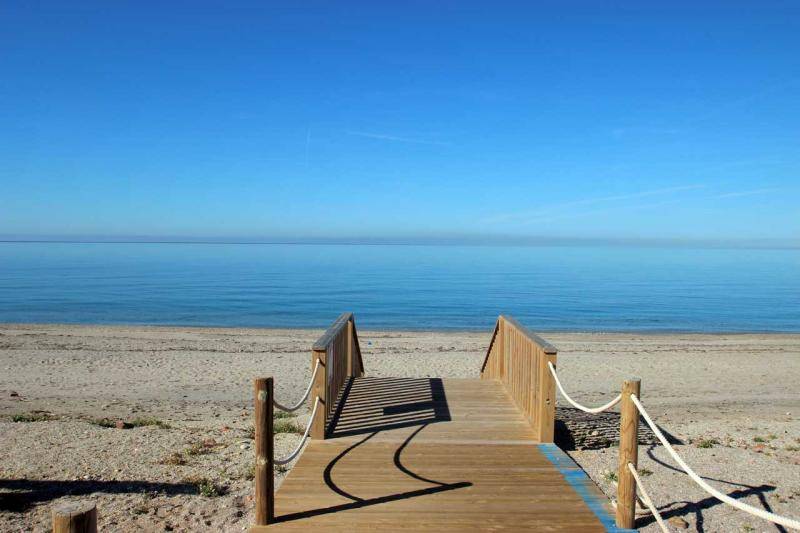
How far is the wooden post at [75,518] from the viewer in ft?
6.73

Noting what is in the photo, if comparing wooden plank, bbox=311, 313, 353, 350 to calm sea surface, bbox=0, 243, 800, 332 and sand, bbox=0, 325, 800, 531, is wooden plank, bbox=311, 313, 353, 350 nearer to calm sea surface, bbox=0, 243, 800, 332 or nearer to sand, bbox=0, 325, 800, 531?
sand, bbox=0, 325, 800, 531

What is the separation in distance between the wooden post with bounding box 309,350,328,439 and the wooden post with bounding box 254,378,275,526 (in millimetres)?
1788

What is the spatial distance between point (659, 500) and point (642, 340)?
70.5ft

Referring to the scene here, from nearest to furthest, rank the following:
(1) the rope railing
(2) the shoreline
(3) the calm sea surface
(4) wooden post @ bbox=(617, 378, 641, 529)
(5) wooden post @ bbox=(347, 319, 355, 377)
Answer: (1) the rope railing
(4) wooden post @ bbox=(617, 378, 641, 529)
(5) wooden post @ bbox=(347, 319, 355, 377)
(2) the shoreline
(3) the calm sea surface

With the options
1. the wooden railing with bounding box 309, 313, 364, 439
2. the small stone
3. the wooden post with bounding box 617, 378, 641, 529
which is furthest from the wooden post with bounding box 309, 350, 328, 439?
the small stone

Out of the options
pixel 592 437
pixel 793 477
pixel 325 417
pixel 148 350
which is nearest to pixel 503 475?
pixel 325 417

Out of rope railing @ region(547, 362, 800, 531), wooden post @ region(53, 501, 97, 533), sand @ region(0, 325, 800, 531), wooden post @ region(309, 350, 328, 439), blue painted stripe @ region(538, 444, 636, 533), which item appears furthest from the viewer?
wooden post @ region(309, 350, 328, 439)

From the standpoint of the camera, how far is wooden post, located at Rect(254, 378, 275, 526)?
14.4 ft

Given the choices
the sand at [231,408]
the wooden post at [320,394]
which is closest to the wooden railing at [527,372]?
the sand at [231,408]

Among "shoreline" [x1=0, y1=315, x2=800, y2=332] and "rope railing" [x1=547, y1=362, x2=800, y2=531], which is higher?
"rope railing" [x1=547, y1=362, x2=800, y2=531]

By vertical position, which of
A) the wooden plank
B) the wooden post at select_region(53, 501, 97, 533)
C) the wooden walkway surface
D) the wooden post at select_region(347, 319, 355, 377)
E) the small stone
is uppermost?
the wooden post at select_region(53, 501, 97, 533)

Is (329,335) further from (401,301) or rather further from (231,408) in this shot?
(401,301)

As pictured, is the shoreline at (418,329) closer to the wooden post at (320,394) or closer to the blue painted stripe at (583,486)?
the wooden post at (320,394)

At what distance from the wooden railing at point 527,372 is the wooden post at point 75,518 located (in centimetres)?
489
